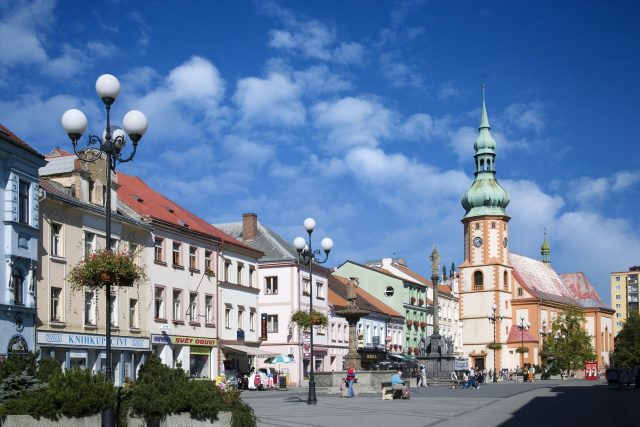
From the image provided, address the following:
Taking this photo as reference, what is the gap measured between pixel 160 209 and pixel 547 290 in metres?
90.3

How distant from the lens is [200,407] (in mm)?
17641

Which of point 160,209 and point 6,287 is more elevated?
point 160,209

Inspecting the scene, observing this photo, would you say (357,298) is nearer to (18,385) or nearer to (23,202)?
(23,202)

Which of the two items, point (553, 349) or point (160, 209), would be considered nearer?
point (160, 209)

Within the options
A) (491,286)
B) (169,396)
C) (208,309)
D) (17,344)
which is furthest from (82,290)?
(491,286)

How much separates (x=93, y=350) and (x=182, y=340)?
883cm

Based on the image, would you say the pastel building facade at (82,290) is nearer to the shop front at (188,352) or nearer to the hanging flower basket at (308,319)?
the shop front at (188,352)

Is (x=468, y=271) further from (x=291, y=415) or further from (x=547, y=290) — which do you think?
(x=291, y=415)

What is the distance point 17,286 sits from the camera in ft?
122

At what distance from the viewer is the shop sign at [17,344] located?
119ft

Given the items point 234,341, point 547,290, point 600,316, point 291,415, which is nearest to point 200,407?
point 291,415

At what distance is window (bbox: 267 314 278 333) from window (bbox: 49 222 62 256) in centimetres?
2892

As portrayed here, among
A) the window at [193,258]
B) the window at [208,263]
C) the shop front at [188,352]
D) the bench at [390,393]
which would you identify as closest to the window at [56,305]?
the shop front at [188,352]

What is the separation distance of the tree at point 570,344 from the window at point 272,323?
44.4 m
